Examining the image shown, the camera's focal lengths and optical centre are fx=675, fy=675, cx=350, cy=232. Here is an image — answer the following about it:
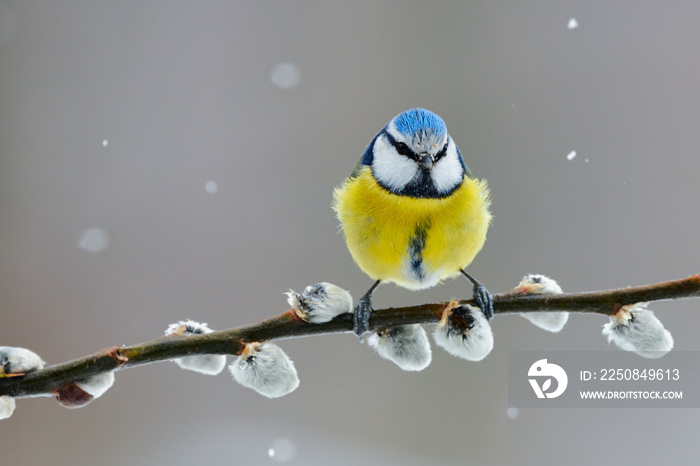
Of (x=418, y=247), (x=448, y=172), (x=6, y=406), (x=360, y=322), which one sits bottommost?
(x=6, y=406)

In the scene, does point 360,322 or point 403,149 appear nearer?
point 360,322

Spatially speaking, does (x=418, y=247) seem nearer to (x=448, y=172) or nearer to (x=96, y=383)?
(x=448, y=172)

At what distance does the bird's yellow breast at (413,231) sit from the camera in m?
1.01

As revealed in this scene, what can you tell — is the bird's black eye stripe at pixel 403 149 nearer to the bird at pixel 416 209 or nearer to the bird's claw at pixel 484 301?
the bird at pixel 416 209

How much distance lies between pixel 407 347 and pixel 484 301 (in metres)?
0.16

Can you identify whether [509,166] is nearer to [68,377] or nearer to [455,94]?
[455,94]

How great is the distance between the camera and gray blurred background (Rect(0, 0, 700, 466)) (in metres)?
1.96

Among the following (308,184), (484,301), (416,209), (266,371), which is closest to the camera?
(266,371)

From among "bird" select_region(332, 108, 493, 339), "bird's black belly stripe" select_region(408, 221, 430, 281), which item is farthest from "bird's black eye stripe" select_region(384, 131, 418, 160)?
"bird's black belly stripe" select_region(408, 221, 430, 281)

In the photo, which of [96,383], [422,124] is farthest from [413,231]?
[96,383]

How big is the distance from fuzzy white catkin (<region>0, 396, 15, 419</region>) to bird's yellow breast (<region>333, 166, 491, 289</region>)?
542mm

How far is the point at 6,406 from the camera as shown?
0.70m

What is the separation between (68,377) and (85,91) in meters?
1.90

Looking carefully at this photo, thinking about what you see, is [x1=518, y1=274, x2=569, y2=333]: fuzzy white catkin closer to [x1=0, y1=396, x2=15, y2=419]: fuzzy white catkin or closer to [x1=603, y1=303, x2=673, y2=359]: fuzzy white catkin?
[x1=603, y1=303, x2=673, y2=359]: fuzzy white catkin
